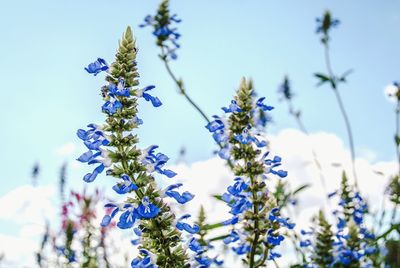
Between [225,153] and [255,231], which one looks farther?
[225,153]

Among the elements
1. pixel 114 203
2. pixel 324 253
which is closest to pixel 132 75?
pixel 114 203

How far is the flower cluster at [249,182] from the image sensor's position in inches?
140

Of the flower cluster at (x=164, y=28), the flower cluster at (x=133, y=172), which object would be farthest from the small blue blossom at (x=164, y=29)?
the flower cluster at (x=133, y=172)

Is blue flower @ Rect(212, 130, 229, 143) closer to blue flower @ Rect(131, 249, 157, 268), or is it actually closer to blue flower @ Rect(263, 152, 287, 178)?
blue flower @ Rect(263, 152, 287, 178)

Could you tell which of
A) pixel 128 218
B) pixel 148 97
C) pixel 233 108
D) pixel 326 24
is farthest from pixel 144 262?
pixel 326 24

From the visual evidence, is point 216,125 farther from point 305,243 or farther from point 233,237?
point 305,243

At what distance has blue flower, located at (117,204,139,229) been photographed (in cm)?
266

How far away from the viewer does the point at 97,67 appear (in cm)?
294

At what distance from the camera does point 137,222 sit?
2824 mm

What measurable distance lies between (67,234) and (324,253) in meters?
4.28

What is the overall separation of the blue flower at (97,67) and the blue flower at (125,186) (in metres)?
0.72

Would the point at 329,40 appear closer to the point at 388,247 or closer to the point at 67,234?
the point at 388,247

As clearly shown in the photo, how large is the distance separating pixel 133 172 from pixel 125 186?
5.4 inches

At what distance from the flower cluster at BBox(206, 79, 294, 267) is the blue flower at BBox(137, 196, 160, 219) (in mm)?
959
